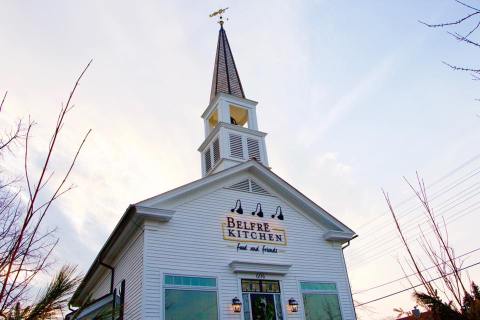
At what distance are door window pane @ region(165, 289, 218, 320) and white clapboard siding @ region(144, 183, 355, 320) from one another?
0.23 metres

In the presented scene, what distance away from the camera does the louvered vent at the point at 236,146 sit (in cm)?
1778

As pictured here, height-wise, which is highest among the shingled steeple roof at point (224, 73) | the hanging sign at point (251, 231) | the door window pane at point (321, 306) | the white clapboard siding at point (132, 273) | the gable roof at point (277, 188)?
the shingled steeple roof at point (224, 73)

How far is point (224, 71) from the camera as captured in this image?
22688 millimetres

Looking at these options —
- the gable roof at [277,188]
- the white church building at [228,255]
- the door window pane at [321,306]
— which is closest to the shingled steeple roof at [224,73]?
the white church building at [228,255]

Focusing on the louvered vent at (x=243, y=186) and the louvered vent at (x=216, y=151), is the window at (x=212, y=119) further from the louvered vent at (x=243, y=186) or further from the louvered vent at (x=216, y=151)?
the louvered vent at (x=243, y=186)

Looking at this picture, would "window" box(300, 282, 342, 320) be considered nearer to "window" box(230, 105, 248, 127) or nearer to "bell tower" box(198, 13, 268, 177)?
"bell tower" box(198, 13, 268, 177)

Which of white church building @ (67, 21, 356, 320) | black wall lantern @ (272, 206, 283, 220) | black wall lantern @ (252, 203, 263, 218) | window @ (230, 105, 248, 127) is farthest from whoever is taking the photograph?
window @ (230, 105, 248, 127)

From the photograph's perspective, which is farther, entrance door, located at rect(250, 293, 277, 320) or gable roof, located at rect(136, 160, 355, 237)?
gable roof, located at rect(136, 160, 355, 237)

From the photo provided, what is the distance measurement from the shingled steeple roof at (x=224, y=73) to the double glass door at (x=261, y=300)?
10236 millimetres

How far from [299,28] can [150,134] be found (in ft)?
31.6

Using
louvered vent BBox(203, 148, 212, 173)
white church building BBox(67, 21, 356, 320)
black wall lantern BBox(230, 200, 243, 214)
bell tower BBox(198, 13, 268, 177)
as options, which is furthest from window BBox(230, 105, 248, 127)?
black wall lantern BBox(230, 200, 243, 214)

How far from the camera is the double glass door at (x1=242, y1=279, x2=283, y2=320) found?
12.8 m

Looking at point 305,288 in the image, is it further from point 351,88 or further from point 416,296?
point 416,296

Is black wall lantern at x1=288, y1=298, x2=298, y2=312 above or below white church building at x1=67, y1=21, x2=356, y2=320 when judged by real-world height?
below
